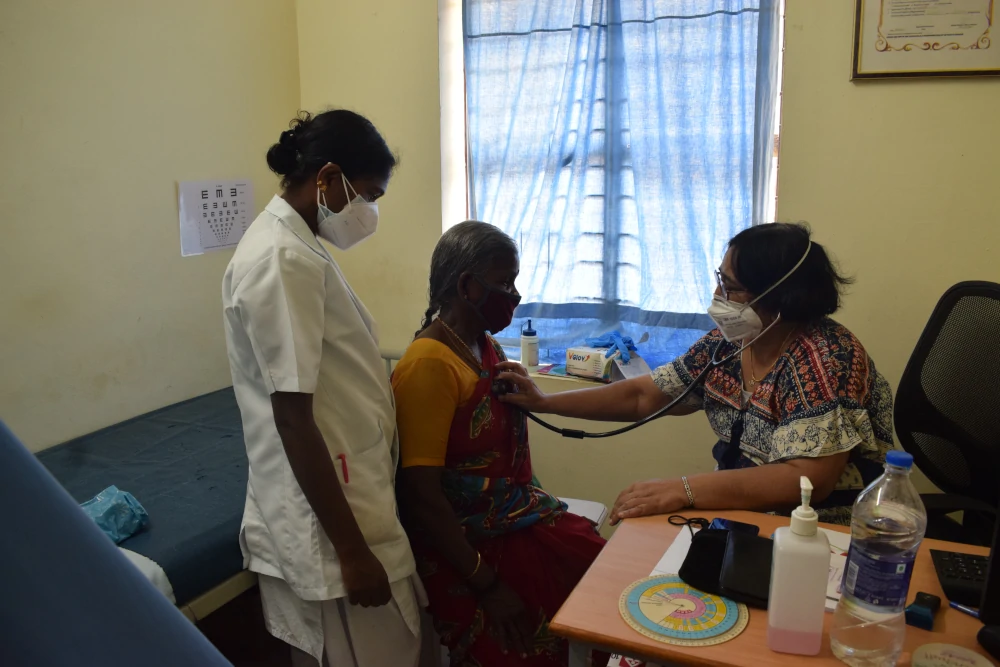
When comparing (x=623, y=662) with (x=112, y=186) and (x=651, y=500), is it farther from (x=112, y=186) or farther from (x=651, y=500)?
(x=112, y=186)

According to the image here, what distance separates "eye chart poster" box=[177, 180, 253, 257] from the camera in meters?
2.55

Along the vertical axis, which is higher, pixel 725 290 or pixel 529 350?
pixel 725 290

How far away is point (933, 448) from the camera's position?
5.95ft

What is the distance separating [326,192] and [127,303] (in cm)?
132

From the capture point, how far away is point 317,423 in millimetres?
1338

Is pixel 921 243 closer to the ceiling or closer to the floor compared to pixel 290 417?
closer to the ceiling

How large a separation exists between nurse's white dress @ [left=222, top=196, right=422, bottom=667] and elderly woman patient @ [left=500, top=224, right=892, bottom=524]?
0.40 meters

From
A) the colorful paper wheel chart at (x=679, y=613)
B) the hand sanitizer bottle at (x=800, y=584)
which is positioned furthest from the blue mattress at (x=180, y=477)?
the hand sanitizer bottle at (x=800, y=584)

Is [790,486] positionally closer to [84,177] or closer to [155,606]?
[155,606]

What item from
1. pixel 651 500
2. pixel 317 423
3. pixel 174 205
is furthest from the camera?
pixel 174 205

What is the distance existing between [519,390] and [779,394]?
576 millimetres

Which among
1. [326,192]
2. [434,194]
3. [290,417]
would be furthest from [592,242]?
[290,417]

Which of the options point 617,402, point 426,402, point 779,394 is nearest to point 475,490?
point 426,402

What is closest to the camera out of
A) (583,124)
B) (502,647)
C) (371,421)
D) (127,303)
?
(371,421)
